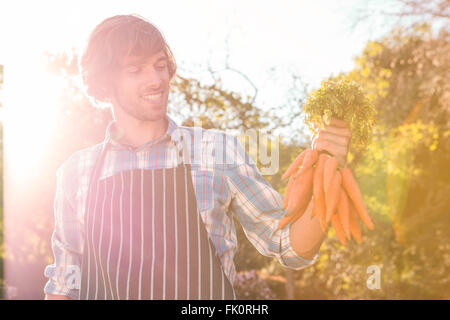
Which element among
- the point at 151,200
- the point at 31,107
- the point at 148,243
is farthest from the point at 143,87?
the point at 31,107

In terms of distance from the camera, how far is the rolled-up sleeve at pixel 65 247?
2.05 meters

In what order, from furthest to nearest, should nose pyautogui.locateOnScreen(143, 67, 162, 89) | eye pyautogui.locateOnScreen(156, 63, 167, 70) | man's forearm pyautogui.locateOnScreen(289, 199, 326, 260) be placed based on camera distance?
eye pyautogui.locateOnScreen(156, 63, 167, 70), nose pyautogui.locateOnScreen(143, 67, 162, 89), man's forearm pyautogui.locateOnScreen(289, 199, 326, 260)

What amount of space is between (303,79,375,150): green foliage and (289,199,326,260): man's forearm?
11.9 inches

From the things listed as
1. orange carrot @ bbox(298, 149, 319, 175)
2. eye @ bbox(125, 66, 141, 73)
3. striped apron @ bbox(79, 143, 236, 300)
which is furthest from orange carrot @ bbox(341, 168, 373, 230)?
eye @ bbox(125, 66, 141, 73)

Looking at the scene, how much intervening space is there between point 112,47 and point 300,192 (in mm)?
1231

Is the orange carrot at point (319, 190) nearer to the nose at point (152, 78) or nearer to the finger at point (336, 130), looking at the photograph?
the finger at point (336, 130)

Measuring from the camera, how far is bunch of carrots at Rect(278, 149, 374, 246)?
138cm

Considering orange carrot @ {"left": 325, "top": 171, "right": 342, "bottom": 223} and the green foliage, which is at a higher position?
the green foliage

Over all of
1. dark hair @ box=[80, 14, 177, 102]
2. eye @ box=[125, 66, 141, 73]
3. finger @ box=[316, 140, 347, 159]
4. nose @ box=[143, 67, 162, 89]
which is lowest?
finger @ box=[316, 140, 347, 159]

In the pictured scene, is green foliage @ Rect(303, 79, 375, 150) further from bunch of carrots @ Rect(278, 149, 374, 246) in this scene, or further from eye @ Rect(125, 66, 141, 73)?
eye @ Rect(125, 66, 141, 73)

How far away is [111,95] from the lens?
2.17 m

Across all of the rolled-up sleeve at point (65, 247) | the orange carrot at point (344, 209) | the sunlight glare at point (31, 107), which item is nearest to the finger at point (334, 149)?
A: the orange carrot at point (344, 209)
